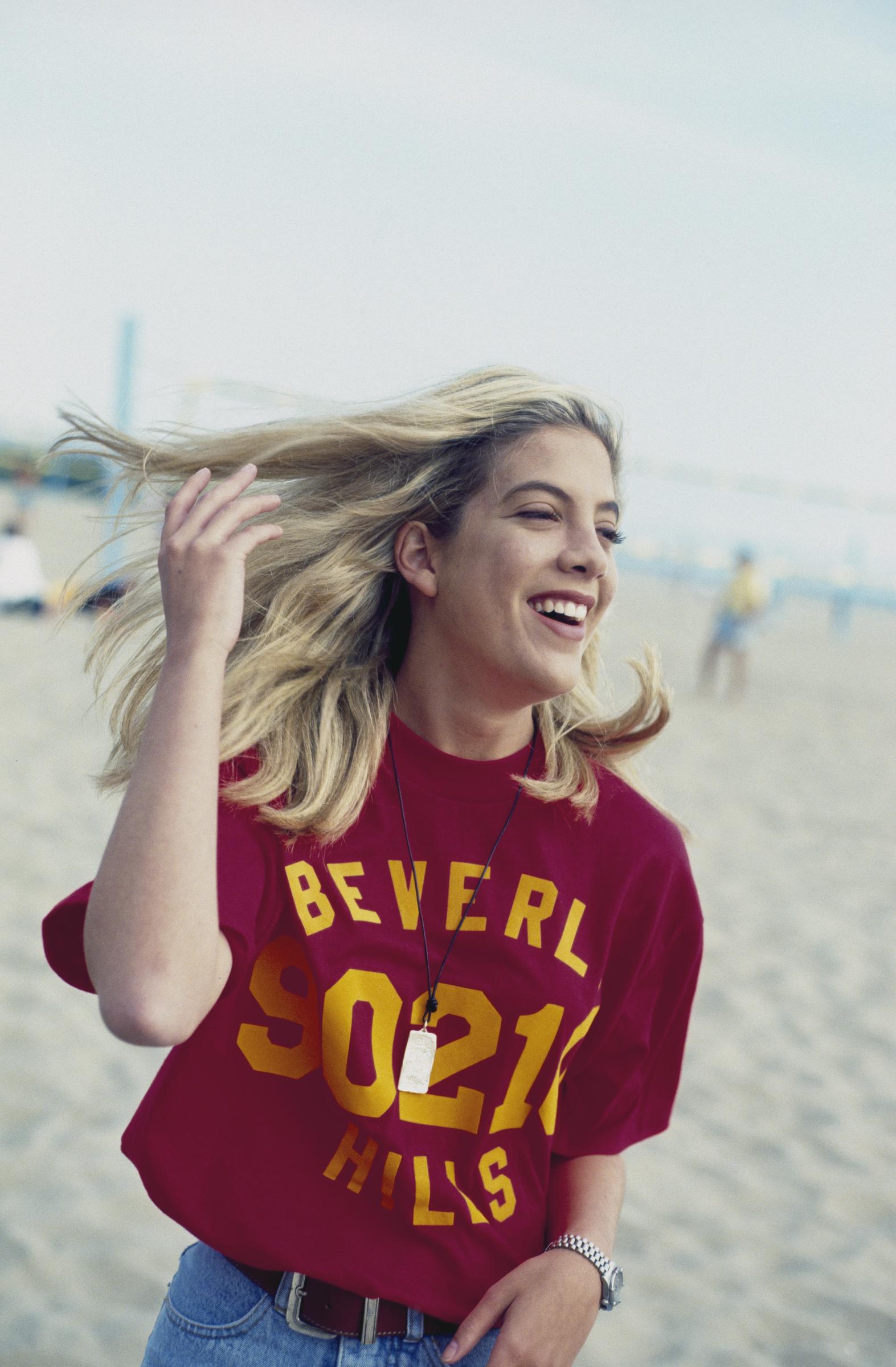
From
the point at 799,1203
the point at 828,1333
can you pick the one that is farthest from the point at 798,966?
the point at 828,1333

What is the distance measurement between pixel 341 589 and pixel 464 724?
0.30 metres

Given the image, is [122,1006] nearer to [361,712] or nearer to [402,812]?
[402,812]

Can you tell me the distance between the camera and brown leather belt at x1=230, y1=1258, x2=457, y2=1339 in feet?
4.58

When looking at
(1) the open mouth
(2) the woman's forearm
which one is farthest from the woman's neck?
(2) the woman's forearm

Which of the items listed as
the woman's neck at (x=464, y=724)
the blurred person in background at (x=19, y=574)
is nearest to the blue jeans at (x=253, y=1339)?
the woman's neck at (x=464, y=724)

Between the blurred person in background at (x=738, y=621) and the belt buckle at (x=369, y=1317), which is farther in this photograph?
the blurred person in background at (x=738, y=621)

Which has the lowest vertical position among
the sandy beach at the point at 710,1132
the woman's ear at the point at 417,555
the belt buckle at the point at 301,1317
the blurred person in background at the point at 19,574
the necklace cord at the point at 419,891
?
the blurred person in background at the point at 19,574

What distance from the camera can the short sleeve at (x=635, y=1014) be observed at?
156 centimetres

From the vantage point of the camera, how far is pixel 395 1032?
57.2 inches

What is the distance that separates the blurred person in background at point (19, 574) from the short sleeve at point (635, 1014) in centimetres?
1134

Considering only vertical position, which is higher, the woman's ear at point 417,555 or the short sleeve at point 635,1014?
the woman's ear at point 417,555

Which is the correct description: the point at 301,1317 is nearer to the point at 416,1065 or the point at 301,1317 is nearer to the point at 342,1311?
the point at 342,1311

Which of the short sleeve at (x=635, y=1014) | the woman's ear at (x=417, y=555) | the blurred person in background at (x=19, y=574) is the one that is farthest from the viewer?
the blurred person in background at (x=19, y=574)

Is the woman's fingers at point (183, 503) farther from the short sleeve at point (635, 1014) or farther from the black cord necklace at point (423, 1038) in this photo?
the short sleeve at point (635, 1014)
